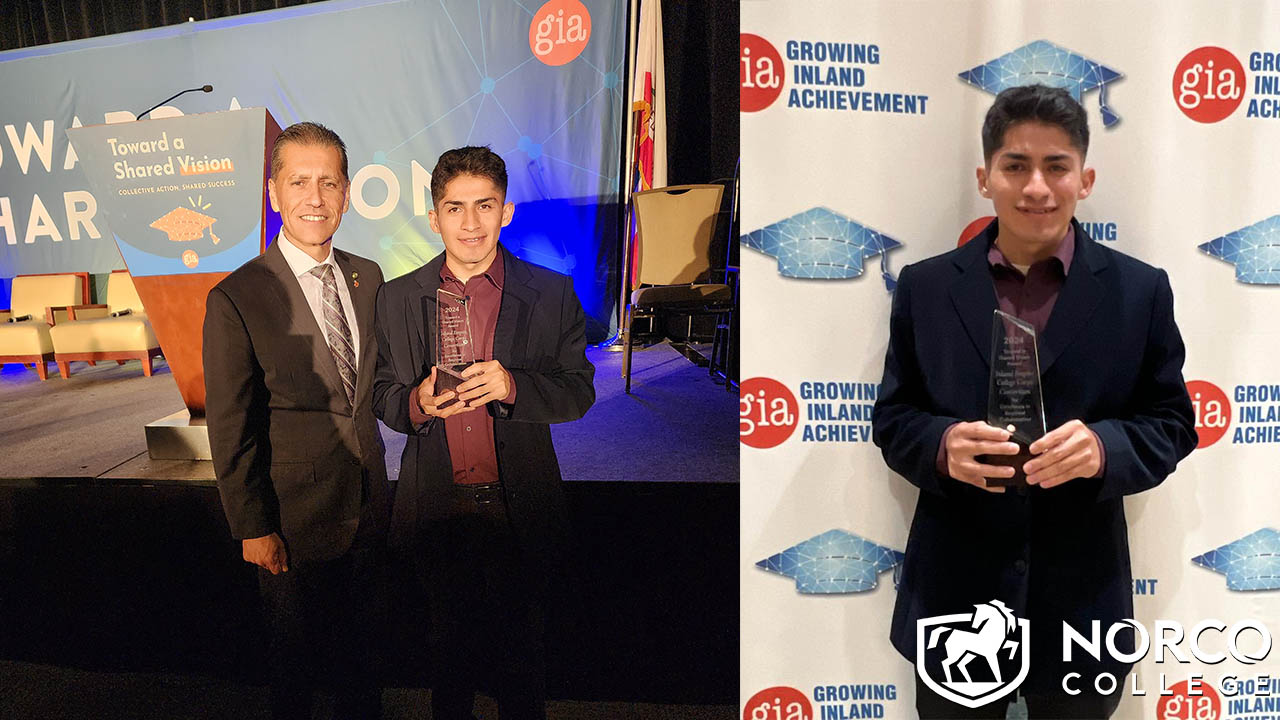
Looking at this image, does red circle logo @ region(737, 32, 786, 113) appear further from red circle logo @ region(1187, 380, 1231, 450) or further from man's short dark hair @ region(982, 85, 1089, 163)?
red circle logo @ region(1187, 380, 1231, 450)

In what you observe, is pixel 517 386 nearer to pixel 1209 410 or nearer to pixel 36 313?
pixel 1209 410

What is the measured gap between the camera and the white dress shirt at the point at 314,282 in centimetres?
163

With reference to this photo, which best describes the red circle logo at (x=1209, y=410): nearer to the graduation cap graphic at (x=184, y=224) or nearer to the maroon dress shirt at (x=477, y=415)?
the maroon dress shirt at (x=477, y=415)

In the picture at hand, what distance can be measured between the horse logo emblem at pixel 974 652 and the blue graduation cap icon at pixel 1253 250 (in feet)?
2.78

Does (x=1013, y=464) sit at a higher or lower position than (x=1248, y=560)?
higher

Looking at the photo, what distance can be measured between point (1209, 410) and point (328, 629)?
2081 millimetres

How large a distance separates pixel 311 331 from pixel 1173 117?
6.17ft

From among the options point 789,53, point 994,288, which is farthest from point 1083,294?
point 789,53

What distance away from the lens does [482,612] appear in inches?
69.2

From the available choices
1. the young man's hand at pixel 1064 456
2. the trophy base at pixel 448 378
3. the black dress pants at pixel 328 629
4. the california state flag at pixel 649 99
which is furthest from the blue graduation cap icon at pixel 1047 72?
the california state flag at pixel 649 99

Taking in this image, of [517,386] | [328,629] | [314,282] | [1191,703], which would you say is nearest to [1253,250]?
[1191,703]

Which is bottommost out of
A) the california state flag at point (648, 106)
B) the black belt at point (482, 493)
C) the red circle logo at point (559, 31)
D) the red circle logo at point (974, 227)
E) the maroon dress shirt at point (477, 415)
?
the black belt at point (482, 493)

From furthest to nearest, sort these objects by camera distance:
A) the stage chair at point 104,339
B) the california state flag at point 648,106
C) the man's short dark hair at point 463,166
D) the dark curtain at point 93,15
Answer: the dark curtain at point 93,15 < the stage chair at point 104,339 < the california state flag at point 648,106 < the man's short dark hair at point 463,166

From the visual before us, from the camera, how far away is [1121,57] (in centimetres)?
133
